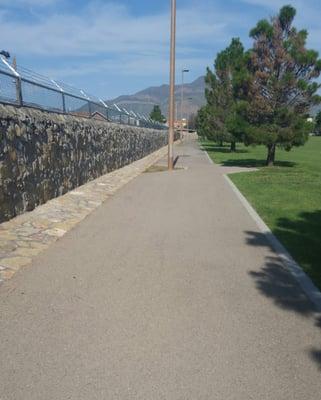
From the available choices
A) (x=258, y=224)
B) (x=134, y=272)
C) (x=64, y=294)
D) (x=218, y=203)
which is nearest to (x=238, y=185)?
(x=218, y=203)

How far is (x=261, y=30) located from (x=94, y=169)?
1011 cm

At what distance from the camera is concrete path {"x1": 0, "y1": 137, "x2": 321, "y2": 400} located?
3133mm

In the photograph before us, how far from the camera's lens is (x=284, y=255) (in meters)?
6.29

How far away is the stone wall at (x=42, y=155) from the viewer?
7664 mm

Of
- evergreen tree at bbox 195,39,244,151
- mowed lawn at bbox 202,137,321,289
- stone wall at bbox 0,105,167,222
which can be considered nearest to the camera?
mowed lawn at bbox 202,137,321,289

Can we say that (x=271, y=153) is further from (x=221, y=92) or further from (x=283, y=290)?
(x=221, y=92)

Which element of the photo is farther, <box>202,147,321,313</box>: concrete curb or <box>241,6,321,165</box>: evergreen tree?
<box>241,6,321,165</box>: evergreen tree

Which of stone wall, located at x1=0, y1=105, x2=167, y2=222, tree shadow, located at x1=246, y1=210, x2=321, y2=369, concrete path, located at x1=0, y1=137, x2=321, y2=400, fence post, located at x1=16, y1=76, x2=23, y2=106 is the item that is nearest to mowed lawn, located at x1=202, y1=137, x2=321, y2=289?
tree shadow, located at x1=246, y1=210, x2=321, y2=369

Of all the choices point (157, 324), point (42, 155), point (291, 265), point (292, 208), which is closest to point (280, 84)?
point (292, 208)

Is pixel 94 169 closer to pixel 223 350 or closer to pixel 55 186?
pixel 55 186

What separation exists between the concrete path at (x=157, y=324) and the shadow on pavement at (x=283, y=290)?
0.04ft

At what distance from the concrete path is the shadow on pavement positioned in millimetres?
12

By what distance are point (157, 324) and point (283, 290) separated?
159cm

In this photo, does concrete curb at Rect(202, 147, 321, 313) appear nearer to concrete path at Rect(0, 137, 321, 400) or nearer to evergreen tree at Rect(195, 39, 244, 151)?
concrete path at Rect(0, 137, 321, 400)
